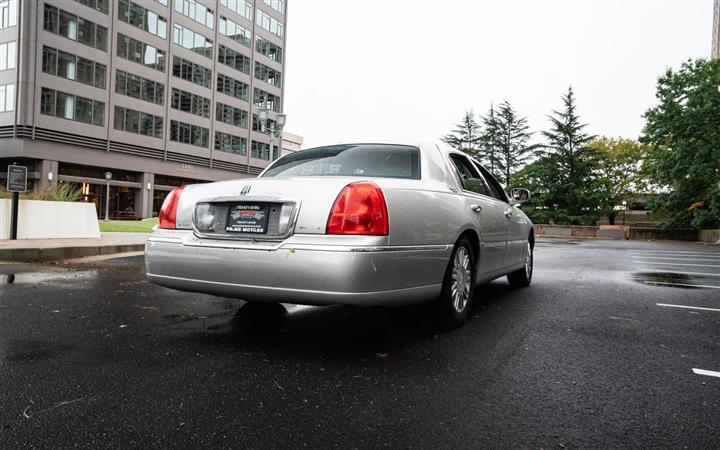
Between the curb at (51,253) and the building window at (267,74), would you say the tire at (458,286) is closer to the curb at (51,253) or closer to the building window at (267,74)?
the curb at (51,253)

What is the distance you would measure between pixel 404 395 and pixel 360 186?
1384 millimetres

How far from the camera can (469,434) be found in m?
2.24

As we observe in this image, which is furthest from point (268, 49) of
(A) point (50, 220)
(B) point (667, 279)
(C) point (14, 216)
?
(B) point (667, 279)

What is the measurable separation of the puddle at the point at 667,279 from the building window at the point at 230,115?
47.4m

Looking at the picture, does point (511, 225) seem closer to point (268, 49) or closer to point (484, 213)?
point (484, 213)

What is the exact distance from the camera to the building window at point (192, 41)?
152 feet

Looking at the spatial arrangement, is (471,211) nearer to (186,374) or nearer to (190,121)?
(186,374)

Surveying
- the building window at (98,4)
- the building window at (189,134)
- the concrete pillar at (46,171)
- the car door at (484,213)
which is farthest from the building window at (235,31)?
the car door at (484,213)

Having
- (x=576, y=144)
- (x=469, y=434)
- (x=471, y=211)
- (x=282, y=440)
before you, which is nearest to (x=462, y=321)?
(x=471, y=211)

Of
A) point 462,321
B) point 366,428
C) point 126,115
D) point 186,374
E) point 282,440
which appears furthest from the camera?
point 126,115

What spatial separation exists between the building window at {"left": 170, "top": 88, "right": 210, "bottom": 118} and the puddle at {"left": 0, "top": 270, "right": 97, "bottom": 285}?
137ft

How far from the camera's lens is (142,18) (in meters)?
42.5

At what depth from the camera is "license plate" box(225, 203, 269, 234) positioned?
139 inches

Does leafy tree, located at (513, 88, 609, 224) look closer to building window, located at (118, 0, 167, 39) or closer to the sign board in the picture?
building window, located at (118, 0, 167, 39)
